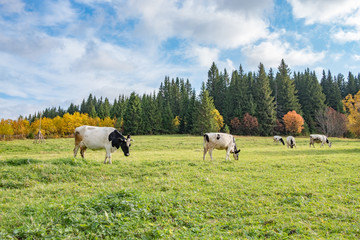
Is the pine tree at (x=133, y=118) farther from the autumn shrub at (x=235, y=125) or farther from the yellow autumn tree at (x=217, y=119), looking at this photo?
the autumn shrub at (x=235, y=125)

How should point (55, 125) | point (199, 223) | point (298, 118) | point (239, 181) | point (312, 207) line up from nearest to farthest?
point (199, 223) < point (312, 207) < point (239, 181) < point (298, 118) < point (55, 125)

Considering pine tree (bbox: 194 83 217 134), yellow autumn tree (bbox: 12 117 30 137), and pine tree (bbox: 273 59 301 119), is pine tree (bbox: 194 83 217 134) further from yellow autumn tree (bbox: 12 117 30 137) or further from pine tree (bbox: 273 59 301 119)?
yellow autumn tree (bbox: 12 117 30 137)

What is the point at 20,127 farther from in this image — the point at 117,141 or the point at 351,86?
the point at 351,86

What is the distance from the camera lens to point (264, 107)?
214 feet

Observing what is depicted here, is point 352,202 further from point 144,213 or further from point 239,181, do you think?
point 144,213

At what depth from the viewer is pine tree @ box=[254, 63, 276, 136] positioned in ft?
206

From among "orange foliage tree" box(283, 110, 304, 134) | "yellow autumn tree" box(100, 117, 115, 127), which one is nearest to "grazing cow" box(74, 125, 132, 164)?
"orange foliage tree" box(283, 110, 304, 134)

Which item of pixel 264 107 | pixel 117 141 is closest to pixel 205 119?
pixel 264 107

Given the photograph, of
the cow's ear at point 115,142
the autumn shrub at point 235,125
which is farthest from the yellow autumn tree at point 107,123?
the cow's ear at point 115,142

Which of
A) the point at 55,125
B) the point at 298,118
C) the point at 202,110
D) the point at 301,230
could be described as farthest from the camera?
the point at 55,125

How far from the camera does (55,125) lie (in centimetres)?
7581

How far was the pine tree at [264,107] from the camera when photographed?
206 ft

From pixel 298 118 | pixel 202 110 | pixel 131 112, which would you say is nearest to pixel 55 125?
pixel 131 112

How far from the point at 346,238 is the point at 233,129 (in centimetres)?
6535
